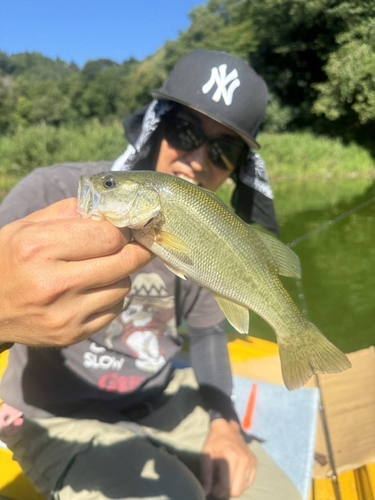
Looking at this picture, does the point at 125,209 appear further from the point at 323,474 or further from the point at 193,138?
the point at 323,474

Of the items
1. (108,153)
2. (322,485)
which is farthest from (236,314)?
(108,153)

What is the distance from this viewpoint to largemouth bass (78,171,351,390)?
3.97ft

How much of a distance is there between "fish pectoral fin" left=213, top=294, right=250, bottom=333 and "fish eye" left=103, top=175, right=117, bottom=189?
1.43ft

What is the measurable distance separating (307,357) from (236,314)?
232 mm

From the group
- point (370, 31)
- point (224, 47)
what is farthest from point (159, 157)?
point (224, 47)

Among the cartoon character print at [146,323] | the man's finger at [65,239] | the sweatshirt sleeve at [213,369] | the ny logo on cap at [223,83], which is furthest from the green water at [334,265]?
the man's finger at [65,239]

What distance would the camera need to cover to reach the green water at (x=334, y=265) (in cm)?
488

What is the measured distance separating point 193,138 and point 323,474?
6.51 ft

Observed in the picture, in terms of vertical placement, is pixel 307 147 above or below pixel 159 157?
below

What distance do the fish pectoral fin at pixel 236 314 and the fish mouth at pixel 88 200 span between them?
436mm

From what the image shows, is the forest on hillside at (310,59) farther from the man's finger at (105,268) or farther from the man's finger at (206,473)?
the man's finger at (105,268)

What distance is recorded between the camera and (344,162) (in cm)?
1636

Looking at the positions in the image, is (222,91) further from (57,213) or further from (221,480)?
(221,480)

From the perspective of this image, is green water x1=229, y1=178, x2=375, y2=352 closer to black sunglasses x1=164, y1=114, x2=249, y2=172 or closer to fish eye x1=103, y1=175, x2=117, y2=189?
black sunglasses x1=164, y1=114, x2=249, y2=172
